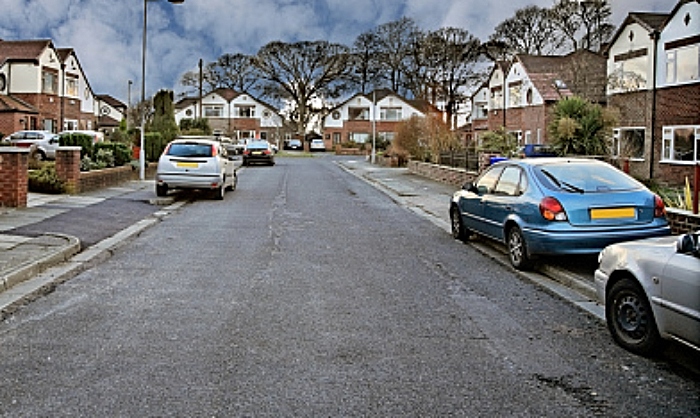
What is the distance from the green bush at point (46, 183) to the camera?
18.4 meters

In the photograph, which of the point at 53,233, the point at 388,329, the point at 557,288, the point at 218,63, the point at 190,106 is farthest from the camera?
the point at 190,106

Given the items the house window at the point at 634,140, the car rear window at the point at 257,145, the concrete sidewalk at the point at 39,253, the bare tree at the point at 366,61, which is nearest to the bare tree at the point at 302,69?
the bare tree at the point at 366,61

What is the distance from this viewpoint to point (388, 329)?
651 centimetres

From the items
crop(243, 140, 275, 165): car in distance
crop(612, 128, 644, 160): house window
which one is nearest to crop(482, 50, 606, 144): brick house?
crop(612, 128, 644, 160): house window

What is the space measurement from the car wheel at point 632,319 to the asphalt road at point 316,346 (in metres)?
0.13

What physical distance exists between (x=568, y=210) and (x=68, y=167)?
13.8 metres

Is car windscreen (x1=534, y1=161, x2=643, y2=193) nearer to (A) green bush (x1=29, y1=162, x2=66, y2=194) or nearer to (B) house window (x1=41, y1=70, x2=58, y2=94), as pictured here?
(A) green bush (x1=29, y1=162, x2=66, y2=194)

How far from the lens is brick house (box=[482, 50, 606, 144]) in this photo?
123 feet

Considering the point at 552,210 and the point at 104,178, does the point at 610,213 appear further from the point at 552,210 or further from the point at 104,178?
the point at 104,178

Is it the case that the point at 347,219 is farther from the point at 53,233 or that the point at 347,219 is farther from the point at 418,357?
the point at 418,357

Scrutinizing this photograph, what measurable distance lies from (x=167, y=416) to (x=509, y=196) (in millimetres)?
6918

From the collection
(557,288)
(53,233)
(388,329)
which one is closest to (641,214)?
(557,288)

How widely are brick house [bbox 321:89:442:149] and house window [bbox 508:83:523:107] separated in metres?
35.5

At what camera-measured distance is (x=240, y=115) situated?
3612 inches
